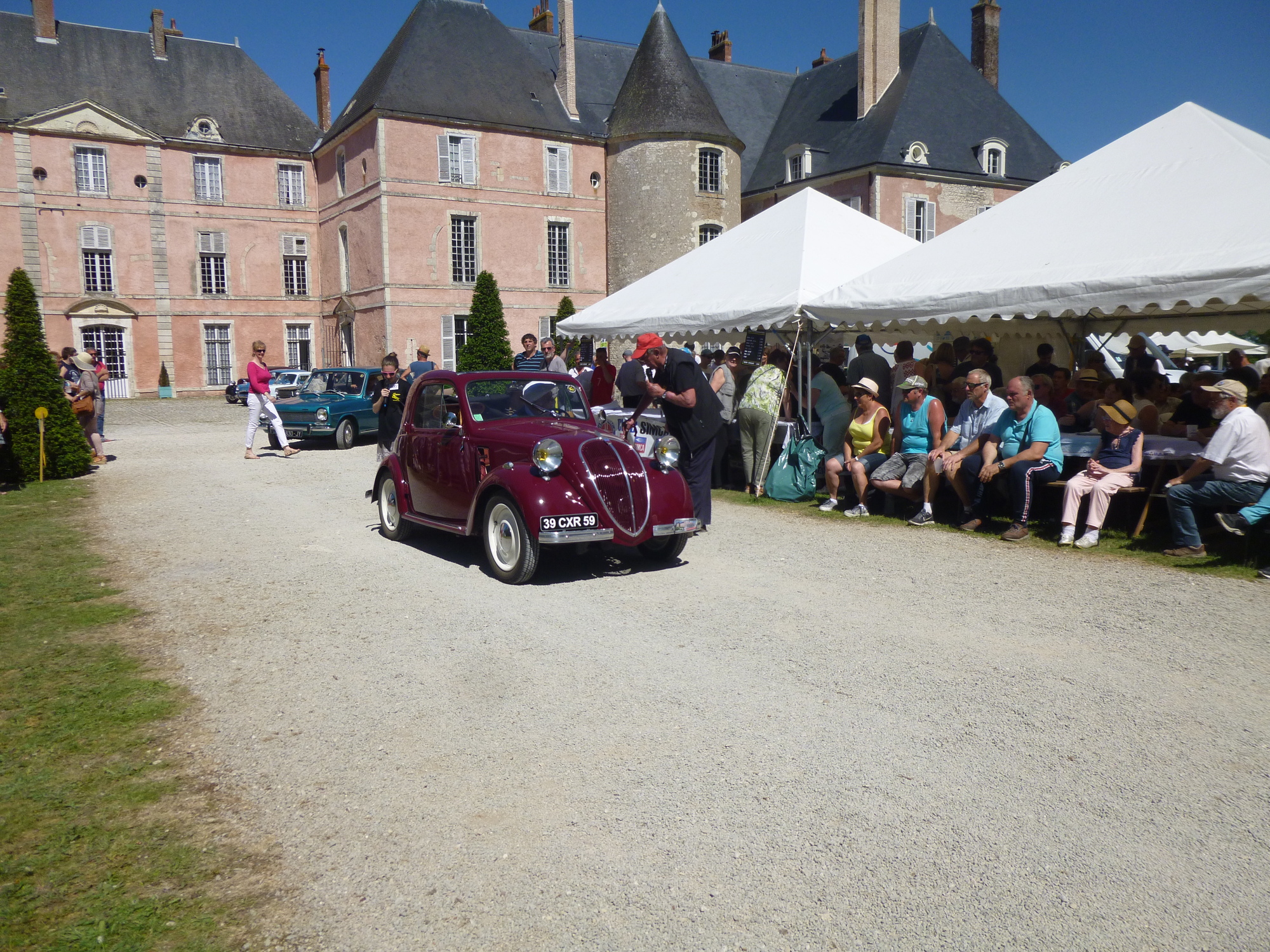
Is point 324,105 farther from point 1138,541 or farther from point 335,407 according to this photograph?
point 1138,541

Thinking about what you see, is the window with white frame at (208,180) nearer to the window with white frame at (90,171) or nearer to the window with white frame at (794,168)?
the window with white frame at (90,171)

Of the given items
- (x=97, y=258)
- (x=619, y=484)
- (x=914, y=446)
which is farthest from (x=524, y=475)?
(x=97, y=258)

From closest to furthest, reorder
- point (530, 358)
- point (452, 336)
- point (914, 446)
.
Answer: point (914, 446), point (530, 358), point (452, 336)

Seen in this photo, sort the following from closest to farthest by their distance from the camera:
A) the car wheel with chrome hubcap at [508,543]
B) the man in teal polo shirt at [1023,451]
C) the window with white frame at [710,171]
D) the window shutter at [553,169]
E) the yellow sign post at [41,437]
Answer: the car wheel with chrome hubcap at [508,543] → the man in teal polo shirt at [1023,451] → the yellow sign post at [41,437] → the window with white frame at [710,171] → the window shutter at [553,169]

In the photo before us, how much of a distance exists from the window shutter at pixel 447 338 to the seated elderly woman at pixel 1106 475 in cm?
3021

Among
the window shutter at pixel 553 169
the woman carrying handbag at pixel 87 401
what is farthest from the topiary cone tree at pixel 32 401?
the window shutter at pixel 553 169

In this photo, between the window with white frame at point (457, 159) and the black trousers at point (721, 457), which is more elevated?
the window with white frame at point (457, 159)

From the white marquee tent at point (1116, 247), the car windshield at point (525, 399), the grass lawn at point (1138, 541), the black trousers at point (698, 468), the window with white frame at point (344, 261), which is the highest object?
the window with white frame at point (344, 261)

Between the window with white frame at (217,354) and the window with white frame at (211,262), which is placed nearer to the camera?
the window with white frame at (211,262)

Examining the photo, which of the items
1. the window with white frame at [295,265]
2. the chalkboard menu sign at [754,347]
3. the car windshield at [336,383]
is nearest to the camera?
the chalkboard menu sign at [754,347]

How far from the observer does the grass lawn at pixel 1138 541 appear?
742 centimetres

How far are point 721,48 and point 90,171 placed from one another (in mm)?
28441

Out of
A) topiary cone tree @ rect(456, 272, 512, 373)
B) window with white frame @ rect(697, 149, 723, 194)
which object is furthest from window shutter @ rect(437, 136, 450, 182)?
window with white frame @ rect(697, 149, 723, 194)

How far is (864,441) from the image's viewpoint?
10.2 meters
